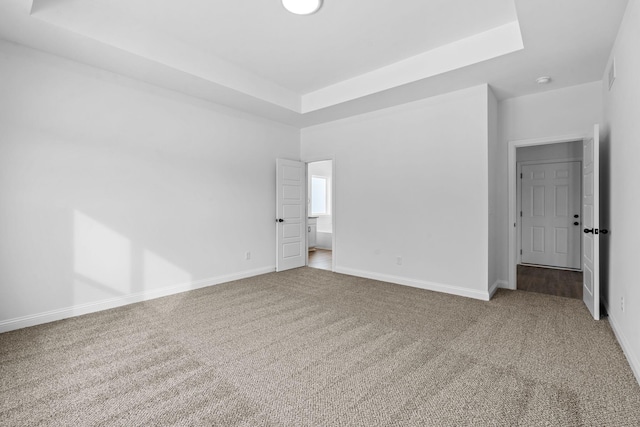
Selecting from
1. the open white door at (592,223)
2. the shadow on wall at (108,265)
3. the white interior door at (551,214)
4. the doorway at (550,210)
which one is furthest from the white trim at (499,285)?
the shadow on wall at (108,265)

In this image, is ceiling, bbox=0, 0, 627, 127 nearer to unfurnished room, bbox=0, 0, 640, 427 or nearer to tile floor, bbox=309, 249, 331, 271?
unfurnished room, bbox=0, 0, 640, 427

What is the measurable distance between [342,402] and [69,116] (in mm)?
3789

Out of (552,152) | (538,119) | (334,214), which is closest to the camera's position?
(538,119)

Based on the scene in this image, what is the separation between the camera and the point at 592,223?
3285 mm

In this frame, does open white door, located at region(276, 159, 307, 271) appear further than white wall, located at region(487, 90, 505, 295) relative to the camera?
Yes

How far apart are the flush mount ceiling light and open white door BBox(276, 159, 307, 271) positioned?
113 inches

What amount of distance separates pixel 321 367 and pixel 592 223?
3.17m

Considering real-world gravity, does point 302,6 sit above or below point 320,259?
A: above

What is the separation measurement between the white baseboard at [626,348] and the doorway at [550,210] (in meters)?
2.42

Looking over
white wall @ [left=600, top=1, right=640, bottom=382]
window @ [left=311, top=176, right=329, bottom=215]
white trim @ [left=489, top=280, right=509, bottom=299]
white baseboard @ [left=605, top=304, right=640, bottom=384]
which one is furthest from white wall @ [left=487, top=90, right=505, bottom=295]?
window @ [left=311, top=176, right=329, bottom=215]

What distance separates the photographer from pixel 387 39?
3.43m

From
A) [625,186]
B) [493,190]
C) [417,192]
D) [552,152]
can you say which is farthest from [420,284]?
[552,152]

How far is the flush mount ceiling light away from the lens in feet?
9.04

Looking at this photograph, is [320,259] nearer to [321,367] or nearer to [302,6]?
[321,367]
